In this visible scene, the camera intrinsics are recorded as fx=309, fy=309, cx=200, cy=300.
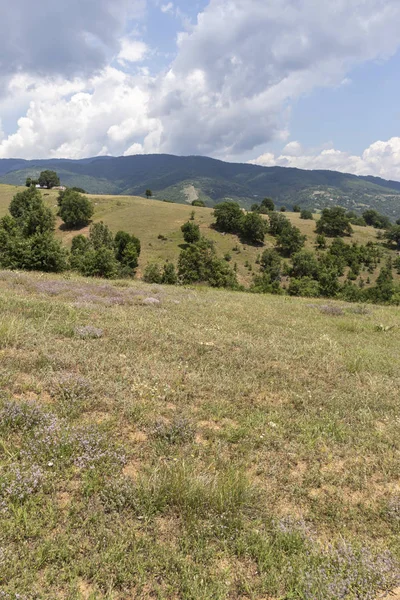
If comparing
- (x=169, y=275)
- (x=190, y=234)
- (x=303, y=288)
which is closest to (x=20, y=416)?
(x=169, y=275)

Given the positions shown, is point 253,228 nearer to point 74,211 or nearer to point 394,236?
point 394,236

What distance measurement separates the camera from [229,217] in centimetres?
10300

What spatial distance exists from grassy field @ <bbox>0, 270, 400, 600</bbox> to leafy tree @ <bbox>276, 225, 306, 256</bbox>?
9348 centimetres

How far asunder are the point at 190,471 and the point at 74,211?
101 m

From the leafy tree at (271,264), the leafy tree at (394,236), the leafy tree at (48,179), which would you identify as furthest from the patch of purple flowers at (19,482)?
the leafy tree at (48,179)

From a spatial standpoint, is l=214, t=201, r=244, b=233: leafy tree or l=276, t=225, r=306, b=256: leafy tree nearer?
l=276, t=225, r=306, b=256: leafy tree

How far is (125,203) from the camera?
121 meters

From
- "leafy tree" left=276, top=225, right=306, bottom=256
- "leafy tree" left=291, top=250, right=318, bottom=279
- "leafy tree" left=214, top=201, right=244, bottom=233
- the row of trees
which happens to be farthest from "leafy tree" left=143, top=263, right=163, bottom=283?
"leafy tree" left=276, top=225, right=306, bottom=256

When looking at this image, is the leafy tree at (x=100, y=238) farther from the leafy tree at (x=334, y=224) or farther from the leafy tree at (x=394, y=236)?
the leafy tree at (x=394, y=236)

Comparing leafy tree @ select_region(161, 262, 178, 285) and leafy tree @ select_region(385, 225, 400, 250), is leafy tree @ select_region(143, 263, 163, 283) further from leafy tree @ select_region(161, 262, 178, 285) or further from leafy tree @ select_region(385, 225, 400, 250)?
leafy tree @ select_region(385, 225, 400, 250)

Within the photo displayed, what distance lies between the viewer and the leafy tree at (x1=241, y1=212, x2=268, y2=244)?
329 feet

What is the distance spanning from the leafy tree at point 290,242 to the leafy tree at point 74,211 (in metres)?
62.5

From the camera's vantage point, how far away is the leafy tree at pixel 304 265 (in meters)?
88.1

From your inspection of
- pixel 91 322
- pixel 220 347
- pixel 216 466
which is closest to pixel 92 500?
pixel 216 466
